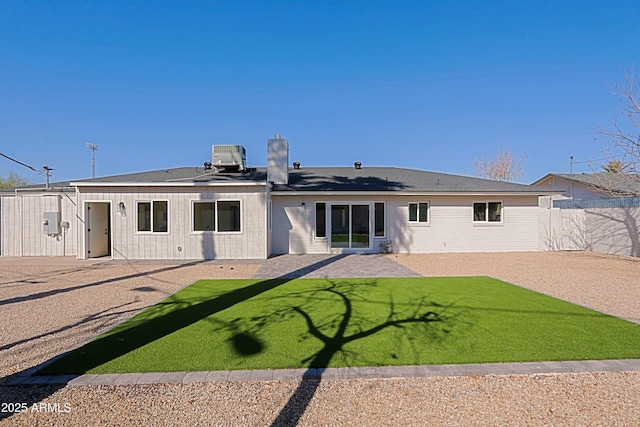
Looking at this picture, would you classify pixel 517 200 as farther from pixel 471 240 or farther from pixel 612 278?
pixel 612 278

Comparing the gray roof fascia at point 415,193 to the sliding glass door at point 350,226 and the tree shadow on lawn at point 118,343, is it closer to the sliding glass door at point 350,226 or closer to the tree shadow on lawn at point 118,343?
A: the sliding glass door at point 350,226

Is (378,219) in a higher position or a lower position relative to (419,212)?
lower

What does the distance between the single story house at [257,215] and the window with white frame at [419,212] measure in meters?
0.05

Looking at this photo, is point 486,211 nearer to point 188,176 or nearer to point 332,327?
point 332,327

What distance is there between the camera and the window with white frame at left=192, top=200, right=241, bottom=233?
12281mm

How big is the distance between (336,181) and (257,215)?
487 cm

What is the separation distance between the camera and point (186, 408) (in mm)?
2844

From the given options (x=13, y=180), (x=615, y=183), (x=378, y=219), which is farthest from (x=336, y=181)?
(x=13, y=180)

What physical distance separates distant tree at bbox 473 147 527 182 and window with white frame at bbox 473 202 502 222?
2115 centimetres

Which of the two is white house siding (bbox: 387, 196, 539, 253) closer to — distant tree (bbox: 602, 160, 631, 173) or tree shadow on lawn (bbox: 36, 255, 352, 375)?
distant tree (bbox: 602, 160, 631, 173)

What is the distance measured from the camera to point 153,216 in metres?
12.4

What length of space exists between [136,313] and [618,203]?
18277 millimetres

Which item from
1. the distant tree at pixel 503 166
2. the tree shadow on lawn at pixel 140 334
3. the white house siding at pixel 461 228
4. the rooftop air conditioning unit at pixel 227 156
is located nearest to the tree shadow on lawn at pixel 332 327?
the tree shadow on lawn at pixel 140 334

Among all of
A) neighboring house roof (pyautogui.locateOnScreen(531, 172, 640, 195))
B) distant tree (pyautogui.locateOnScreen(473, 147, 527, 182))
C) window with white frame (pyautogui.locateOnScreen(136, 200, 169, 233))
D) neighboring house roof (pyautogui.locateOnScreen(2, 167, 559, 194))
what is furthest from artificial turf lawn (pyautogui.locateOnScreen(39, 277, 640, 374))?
distant tree (pyautogui.locateOnScreen(473, 147, 527, 182))
